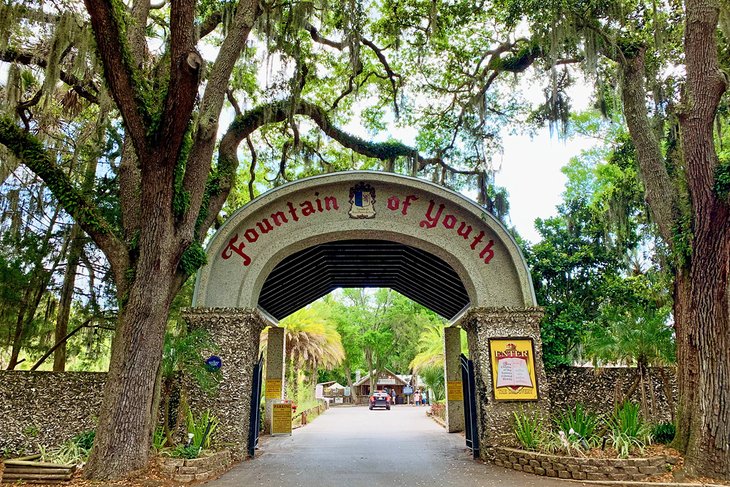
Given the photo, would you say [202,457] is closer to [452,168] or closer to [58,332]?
[58,332]

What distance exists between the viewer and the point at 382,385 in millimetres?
48062

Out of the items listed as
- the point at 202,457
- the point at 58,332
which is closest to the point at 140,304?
the point at 202,457

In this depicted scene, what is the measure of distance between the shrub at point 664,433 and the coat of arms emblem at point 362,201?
255 inches

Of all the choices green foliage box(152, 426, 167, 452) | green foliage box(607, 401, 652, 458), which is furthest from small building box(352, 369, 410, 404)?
green foliage box(607, 401, 652, 458)

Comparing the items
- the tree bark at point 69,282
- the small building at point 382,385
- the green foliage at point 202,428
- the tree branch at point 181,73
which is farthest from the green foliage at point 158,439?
the small building at point 382,385

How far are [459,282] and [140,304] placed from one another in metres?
6.89

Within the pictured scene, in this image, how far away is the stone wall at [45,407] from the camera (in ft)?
30.7

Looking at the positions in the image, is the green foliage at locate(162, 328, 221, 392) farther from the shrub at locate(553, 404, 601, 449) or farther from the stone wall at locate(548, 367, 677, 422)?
the stone wall at locate(548, 367, 677, 422)

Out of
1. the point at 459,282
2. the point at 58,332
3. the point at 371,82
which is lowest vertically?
the point at 58,332

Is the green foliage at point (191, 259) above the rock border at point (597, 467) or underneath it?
above

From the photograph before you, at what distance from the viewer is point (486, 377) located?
32.2 ft

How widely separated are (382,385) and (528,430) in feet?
132

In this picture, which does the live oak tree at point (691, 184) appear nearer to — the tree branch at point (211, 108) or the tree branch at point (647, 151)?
the tree branch at point (647, 151)

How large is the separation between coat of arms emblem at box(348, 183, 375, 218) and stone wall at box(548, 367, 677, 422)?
16.5ft
